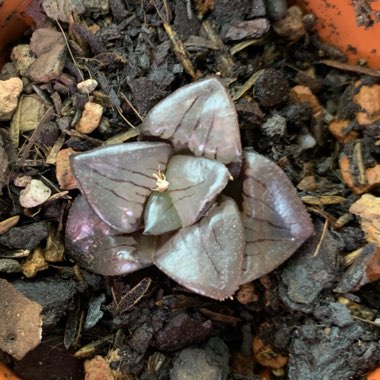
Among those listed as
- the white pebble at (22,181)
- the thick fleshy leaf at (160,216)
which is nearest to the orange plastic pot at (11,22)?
the white pebble at (22,181)

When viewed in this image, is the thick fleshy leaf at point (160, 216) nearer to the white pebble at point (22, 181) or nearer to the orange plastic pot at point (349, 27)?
the white pebble at point (22, 181)

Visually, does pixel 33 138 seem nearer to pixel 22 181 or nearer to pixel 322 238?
pixel 22 181

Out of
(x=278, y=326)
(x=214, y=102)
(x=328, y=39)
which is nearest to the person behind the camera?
(x=214, y=102)

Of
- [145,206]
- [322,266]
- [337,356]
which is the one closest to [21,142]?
[145,206]

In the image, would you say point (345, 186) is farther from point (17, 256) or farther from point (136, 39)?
point (17, 256)

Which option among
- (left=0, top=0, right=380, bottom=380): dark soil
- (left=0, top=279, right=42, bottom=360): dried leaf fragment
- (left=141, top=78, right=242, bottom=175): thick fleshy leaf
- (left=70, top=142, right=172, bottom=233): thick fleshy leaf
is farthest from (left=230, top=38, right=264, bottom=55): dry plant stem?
(left=0, top=279, right=42, bottom=360): dried leaf fragment

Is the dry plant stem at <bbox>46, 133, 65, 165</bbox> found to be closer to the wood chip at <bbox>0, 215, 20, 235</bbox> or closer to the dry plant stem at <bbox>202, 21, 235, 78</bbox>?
the wood chip at <bbox>0, 215, 20, 235</bbox>
